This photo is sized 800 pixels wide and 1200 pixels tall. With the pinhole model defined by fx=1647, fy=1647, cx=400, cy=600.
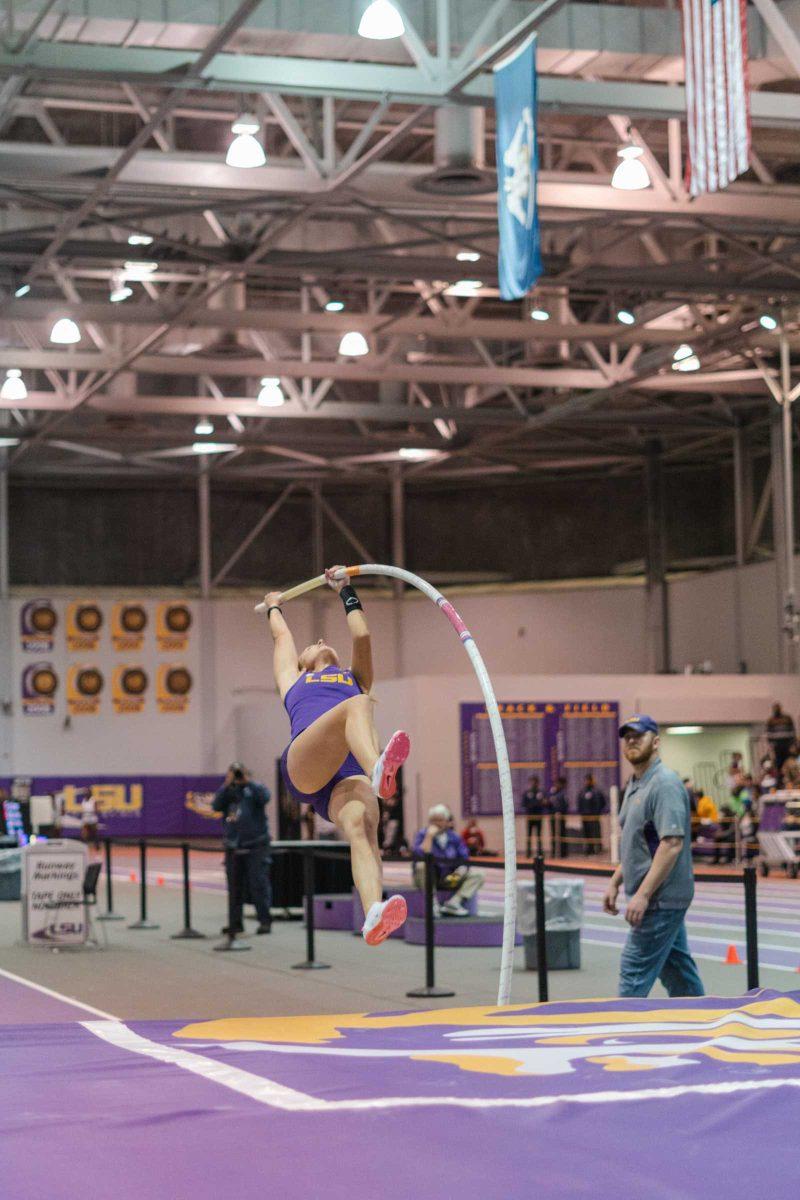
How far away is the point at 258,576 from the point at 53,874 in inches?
1087

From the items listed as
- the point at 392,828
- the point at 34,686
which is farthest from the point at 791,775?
the point at 34,686

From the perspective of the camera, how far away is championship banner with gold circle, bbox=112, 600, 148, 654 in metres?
43.6

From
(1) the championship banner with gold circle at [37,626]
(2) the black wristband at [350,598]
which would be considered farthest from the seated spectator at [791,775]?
(1) the championship banner with gold circle at [37,626]

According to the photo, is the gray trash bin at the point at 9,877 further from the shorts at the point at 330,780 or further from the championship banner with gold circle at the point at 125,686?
the shorts at the point at 330,780

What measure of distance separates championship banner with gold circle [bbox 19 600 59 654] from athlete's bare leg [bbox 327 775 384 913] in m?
35.1

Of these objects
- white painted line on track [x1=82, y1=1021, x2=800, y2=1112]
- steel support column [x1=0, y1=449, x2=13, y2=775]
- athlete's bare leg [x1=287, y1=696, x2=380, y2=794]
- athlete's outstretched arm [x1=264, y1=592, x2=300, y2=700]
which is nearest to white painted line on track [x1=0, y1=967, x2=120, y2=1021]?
athlete's outstretched arm [x1=264, y1=592, x2=300, y2=700]

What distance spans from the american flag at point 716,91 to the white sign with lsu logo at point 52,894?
10.3 m

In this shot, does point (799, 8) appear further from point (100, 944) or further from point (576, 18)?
point (100, 944)

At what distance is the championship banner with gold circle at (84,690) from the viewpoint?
142 feet

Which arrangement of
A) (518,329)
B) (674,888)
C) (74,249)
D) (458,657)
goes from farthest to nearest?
(458,657) < (518,329) < (74,249) < (674,888)

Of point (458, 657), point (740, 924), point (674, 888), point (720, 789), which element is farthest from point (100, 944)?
point (458, 657)

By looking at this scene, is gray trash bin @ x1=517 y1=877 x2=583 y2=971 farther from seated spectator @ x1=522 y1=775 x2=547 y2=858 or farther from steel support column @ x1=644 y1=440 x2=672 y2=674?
steel support column @ x1=644 y1=440 x2=672 y2=674

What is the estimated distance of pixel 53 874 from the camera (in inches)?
728

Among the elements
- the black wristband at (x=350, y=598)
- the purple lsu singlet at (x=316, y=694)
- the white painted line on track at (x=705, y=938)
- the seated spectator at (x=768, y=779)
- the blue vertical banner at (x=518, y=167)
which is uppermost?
the blue vertical banner at (x=518, y=167)
